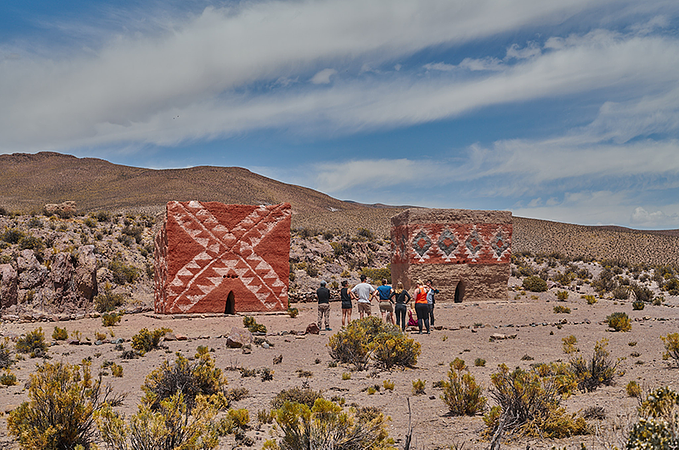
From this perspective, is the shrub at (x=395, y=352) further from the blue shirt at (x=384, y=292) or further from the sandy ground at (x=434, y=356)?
the blue shirt at (x=384, y=292)

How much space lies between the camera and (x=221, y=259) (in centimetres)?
1747

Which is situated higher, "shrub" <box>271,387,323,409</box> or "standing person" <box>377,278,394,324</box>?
"standing person" <box>377,278,394,324</box>

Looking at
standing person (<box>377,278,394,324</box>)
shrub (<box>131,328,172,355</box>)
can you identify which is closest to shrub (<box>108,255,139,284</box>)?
shrub (<box>131,328,172,355</box>)

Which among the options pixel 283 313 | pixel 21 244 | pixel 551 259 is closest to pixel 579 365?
pixel 283 313

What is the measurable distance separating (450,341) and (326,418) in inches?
383

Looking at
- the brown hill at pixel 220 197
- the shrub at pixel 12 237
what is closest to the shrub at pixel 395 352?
the shrub at pixel 12 237

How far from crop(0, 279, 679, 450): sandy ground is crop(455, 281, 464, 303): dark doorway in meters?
0.80

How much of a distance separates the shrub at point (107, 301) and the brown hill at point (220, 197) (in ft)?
44.3

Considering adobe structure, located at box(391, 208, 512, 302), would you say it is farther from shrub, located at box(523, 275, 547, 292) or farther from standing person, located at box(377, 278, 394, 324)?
shrub, located at box(523, 275, 547, 292)

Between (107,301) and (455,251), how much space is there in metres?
15.9

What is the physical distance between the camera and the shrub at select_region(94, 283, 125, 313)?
848 inches

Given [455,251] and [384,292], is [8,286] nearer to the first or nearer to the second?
[384,292]

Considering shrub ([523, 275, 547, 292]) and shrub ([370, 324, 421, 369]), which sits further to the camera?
shrub ([523, 275, 547, 292])

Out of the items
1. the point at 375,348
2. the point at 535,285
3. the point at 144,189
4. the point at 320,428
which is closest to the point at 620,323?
the point at 375,348
